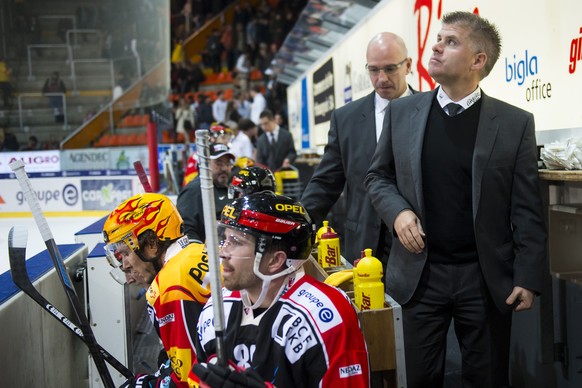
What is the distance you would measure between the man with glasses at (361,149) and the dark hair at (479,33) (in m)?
0.49

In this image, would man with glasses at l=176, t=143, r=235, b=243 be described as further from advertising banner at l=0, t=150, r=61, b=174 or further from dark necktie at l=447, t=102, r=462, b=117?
advertising banner at l=0, t=150, r=61, b=174

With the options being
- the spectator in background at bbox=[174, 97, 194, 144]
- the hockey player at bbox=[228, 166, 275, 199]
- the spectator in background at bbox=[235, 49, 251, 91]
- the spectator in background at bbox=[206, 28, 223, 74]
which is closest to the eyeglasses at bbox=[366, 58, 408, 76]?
the hockey player at bbox=[228, 166, 275, 199]

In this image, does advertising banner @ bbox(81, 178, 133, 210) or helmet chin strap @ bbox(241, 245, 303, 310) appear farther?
advertising banner @ bbox(81, 178, 133, 210)

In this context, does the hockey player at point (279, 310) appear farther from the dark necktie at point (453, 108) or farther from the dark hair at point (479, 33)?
the dark hair at point (479, 33)

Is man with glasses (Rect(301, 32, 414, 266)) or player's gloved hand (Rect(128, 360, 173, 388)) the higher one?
man with glasses (Rect(301, 32, 414, 266))

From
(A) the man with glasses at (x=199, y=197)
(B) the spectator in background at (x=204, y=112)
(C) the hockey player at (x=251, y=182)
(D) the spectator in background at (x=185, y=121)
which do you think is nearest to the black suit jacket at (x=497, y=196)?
(C) the hockey player at (x=251, y=182)

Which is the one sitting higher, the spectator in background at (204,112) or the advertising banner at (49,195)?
the spectator in background at (204,112)

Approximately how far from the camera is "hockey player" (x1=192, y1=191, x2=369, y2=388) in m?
1.72

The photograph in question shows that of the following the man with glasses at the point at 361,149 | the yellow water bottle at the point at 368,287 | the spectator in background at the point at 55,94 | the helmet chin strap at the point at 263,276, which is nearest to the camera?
the helmet chin strap at the point at 263,276

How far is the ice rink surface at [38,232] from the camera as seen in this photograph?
6502 mm

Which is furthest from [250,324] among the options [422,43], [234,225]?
[422,43]

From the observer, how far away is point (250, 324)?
1.84 meters

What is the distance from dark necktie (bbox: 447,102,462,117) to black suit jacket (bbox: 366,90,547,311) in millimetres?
75

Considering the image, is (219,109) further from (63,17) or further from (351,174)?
(351,174)
